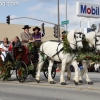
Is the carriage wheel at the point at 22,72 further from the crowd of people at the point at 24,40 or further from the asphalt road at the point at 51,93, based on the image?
the asphalt road at the point at 51,93

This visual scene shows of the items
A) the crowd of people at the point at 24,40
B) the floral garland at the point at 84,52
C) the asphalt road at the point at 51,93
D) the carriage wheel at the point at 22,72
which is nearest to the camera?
the asphalt road at the point at 51,93

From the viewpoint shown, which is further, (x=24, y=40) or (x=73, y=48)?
(x=24, y=40)

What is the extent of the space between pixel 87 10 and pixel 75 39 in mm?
35796

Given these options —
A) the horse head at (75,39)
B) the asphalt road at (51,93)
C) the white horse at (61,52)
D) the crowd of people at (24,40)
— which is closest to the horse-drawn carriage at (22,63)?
the crowd of people at (24,40)

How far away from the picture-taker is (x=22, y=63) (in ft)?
52.4

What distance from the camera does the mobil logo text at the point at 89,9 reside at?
48028mm

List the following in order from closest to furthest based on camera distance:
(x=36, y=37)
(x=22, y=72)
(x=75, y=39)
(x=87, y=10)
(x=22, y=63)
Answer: (x=75, y=39), (x=22, y=72), (x=22, y=63), (x=36, y=37), (x=87, y=10)

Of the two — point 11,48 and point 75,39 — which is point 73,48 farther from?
point 11,48

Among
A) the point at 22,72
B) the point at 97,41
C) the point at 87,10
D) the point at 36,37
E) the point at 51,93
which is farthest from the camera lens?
the point at 87,10

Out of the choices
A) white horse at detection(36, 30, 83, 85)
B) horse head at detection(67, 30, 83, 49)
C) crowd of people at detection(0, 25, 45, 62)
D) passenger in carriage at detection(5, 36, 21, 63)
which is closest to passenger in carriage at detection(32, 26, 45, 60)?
crowd of people at detection(0, 25, 45, 62)

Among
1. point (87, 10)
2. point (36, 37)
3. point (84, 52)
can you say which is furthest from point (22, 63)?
point (87, 10)

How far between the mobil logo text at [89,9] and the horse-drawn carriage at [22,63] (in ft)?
104

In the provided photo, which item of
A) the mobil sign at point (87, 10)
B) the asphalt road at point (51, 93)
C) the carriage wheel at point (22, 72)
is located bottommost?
the asphalt road at point (51, 93)

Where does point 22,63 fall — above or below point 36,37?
below
